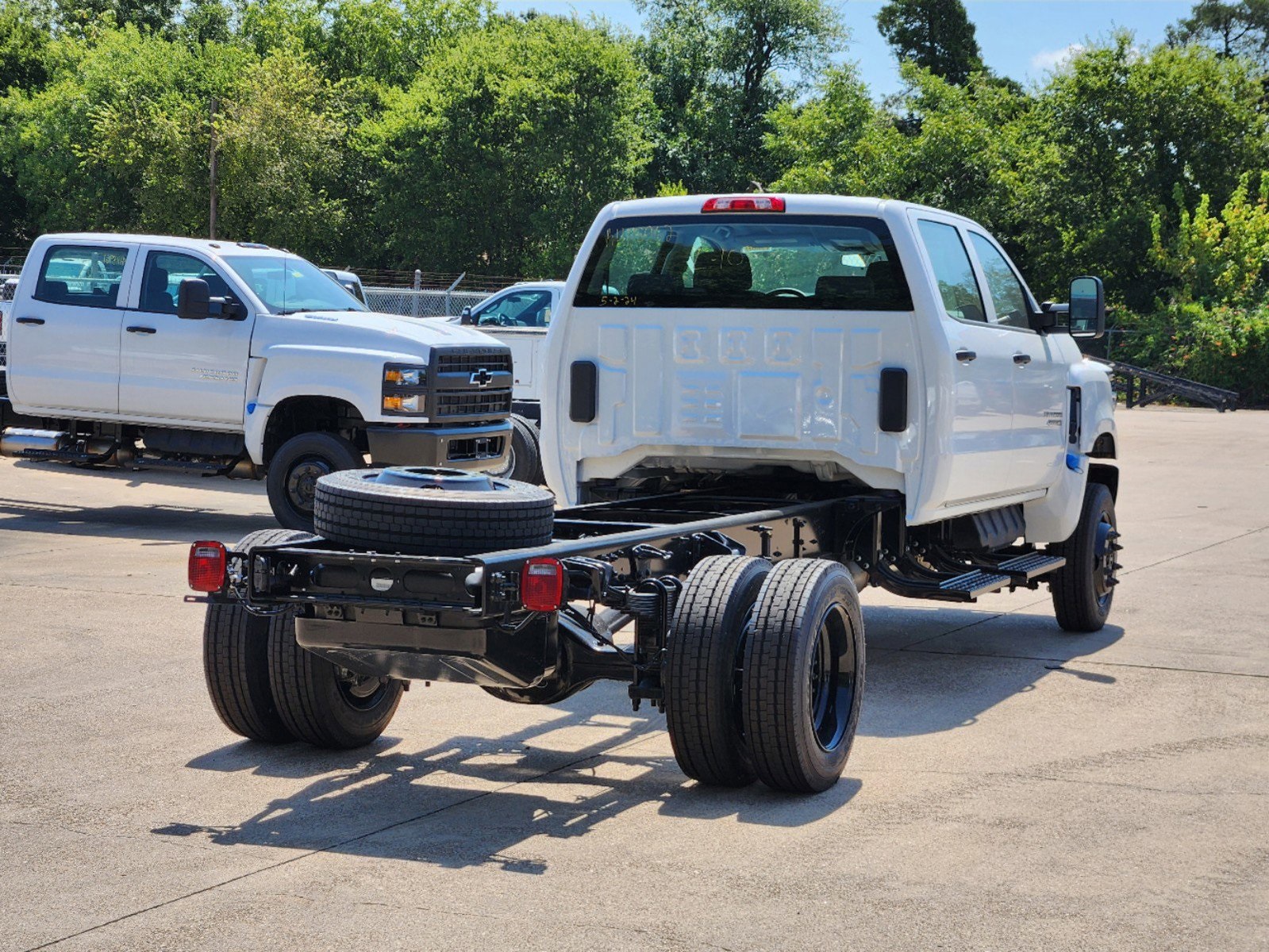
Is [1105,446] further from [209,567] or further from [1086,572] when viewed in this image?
[209,567]

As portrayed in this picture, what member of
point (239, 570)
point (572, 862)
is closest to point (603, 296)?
point (239, 570)

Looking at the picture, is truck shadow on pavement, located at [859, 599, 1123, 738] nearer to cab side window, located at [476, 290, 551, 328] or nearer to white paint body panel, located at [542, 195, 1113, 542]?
white paint body panel, located at [542, 195, 1113, 542]

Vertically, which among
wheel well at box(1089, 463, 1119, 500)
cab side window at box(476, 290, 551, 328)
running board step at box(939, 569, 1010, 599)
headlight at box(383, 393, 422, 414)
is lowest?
running board step at box(939, 569, 1010, 599)

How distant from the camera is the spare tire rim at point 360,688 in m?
6.31

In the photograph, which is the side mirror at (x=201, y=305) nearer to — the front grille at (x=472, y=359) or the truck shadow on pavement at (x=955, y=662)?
the front grille at (x=472, y=359)

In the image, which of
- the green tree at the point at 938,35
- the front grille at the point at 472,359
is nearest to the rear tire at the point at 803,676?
the front grille at the point at 472,359

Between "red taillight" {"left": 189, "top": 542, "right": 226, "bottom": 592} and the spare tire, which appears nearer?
the spare tire

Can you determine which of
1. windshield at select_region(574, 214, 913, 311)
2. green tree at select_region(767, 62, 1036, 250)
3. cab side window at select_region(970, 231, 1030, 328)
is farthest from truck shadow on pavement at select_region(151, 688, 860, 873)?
green tree at select_region(767, 62, 1036, 250)

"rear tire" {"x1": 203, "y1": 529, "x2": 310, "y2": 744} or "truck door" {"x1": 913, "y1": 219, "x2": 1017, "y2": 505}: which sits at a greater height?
"truck door" {"x1": 913, "y1": 219, "x2": 1017, "y2": 505}

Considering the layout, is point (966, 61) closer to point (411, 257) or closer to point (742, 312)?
point (411, 257)

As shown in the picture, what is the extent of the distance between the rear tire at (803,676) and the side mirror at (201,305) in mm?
8449

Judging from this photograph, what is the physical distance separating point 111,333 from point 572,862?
1032 centimetres

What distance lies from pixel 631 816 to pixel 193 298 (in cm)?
887

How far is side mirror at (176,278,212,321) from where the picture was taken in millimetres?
13289
